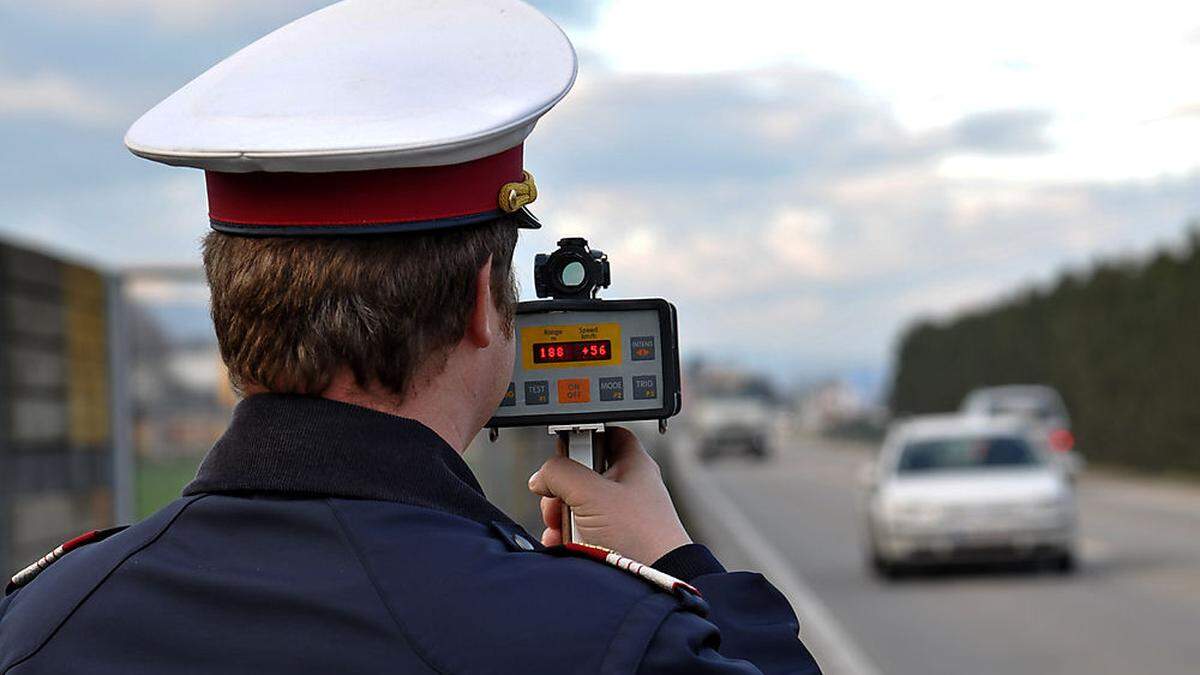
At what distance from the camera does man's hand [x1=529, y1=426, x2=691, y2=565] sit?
7.06ft

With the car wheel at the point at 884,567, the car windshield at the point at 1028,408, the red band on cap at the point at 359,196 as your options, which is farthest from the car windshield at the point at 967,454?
the car windshield at the point at 1028,408

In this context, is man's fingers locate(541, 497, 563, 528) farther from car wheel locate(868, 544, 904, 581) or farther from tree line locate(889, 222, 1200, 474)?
tree line locate(889, 222, 1200, 474)

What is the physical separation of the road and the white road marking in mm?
29

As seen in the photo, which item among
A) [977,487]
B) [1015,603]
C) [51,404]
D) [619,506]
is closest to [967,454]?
[977,487]

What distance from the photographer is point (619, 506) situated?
85.8 inches

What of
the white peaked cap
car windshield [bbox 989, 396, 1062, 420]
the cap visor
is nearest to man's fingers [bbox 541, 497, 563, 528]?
the cap visor

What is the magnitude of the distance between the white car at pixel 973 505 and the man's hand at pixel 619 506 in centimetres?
1645

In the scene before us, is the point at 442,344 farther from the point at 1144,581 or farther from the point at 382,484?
the point at 1144,581

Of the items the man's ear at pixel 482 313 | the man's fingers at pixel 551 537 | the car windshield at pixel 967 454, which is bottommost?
the car windshield at pixel 967 454

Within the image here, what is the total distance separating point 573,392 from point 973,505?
16.5m

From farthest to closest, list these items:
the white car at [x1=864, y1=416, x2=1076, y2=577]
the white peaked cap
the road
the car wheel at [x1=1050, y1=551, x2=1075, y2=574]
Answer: the car wheel at [x1=1050, y1=551, x2=1075, y2=574], the white car at [x1=864, y1=416, x2=1076, y2=577], the road, the white peaked cap

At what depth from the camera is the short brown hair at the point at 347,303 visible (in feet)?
6.28

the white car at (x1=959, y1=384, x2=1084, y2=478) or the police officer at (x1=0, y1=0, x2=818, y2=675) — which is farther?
the white car at (x1=959, y1=384, x2=1084, y2=478)

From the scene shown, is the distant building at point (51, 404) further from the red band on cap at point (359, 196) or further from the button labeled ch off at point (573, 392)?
the red band on cap at point (359, 196)
